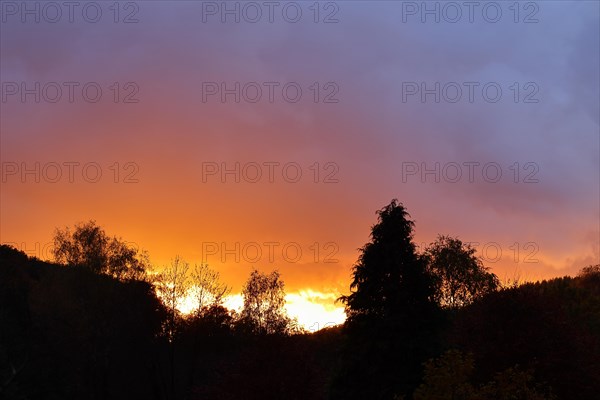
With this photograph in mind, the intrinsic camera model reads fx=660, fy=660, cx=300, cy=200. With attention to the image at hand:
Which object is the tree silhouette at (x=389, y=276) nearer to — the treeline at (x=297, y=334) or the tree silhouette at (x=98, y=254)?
the treeline at (x=297, y=334)

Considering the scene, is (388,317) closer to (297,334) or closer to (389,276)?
(389,276)

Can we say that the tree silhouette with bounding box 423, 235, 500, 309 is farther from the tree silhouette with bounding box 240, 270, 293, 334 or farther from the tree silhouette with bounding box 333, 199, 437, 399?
the tree silhouette with bounding box 333, 199, 437, 399

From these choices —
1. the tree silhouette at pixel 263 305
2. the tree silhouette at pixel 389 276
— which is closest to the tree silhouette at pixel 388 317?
the tree silhouette at pixel 389 276

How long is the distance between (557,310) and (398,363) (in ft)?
44.0

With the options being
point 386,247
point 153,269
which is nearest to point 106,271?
point 153,269

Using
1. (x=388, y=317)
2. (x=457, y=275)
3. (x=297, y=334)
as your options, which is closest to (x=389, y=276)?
(x=388, y=317)

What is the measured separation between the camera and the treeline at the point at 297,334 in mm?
42906

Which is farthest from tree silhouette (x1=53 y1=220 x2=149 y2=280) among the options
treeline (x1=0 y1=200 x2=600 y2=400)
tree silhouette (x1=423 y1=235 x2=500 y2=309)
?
tree silhouette (x1=423 y1=235 x2=500 y2=309)

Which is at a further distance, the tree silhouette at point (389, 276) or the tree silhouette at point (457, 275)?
the tree silhouette at point (457, 275)

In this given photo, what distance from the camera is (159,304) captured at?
3191 inches

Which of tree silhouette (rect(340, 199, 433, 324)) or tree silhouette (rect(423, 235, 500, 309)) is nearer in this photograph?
tree silhouette (rect(340, 199, 433, 324))

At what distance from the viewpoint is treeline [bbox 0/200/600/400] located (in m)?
42.9

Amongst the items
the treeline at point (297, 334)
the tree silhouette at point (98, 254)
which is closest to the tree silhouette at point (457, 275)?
the treeline at point (297, 334)

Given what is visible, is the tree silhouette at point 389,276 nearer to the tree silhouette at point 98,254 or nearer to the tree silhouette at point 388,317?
the tree silhouette at point 388,317
